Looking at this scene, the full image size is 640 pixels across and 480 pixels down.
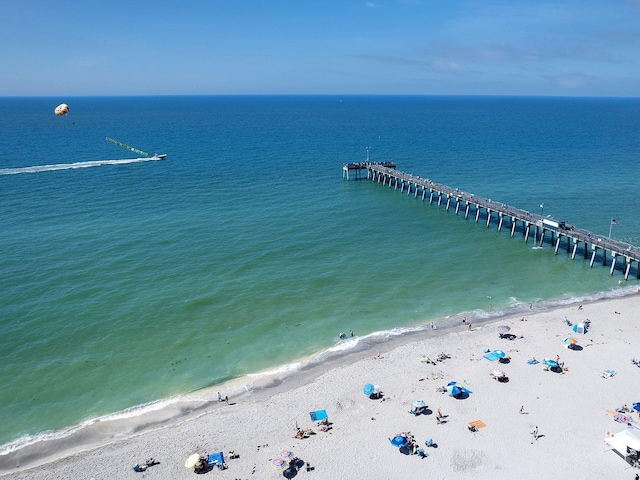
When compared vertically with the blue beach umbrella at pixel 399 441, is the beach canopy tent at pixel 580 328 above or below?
above

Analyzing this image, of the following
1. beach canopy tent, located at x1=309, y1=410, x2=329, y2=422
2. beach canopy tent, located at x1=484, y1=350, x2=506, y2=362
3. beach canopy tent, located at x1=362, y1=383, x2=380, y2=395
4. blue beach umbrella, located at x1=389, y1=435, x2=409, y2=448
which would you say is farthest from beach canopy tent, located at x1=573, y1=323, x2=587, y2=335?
beach canopy tent, located at x1=309, y1=410, x2=329, y2=422

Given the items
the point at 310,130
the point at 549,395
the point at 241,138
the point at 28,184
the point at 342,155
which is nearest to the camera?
the point at 549,395

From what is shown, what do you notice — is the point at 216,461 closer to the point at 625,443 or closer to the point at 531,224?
the point at 625,443

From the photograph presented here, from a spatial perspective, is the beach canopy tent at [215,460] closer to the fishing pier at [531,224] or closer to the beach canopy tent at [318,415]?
the beach canopy tent at [318,415]

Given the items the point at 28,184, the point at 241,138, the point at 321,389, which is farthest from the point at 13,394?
the point at 241,138

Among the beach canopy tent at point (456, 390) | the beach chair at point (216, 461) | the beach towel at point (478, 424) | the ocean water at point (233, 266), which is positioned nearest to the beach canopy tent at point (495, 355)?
the beach canopy tent at point (456, 390)

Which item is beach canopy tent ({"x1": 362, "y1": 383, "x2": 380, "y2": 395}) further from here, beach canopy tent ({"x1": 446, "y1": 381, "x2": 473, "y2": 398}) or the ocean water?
the ocean water

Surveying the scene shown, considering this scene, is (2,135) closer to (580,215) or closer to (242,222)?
(242,222)
